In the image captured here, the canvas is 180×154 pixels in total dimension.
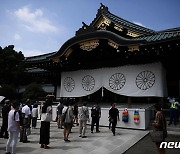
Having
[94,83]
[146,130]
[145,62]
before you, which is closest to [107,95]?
[94,83]

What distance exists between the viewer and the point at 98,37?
523 inches

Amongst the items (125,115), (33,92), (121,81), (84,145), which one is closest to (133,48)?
(121,81)

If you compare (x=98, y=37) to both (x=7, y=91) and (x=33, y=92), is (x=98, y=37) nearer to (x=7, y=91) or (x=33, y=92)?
(x=33, y=92)

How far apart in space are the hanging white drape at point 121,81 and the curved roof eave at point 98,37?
2146mm

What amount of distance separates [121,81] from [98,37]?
3.44 m

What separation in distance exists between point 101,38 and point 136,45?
7.95 feet

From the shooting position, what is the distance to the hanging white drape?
1292 centimetres

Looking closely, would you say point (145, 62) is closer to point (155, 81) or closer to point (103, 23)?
point (155, 81)

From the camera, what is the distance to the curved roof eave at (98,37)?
1234 cm

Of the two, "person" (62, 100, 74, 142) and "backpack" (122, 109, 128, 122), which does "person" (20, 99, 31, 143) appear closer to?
"person" (62, 100, 74, 142)

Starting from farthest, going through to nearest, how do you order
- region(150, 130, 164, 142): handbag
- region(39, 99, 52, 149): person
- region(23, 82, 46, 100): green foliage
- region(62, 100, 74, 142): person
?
1. region(23, 82, 46, 100): green foliage
2. region(62, 100, 74, 142): person
3. region(39, 99, 52, 149): person
4. region(150, 130, 164, 142): handbag

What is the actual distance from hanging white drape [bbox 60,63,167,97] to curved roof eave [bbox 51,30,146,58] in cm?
215

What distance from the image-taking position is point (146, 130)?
11.3 metres

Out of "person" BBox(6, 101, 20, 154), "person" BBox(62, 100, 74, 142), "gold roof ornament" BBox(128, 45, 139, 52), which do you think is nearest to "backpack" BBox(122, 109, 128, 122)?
"gold roof ornament" BBox(128, 45, 139, 52)
